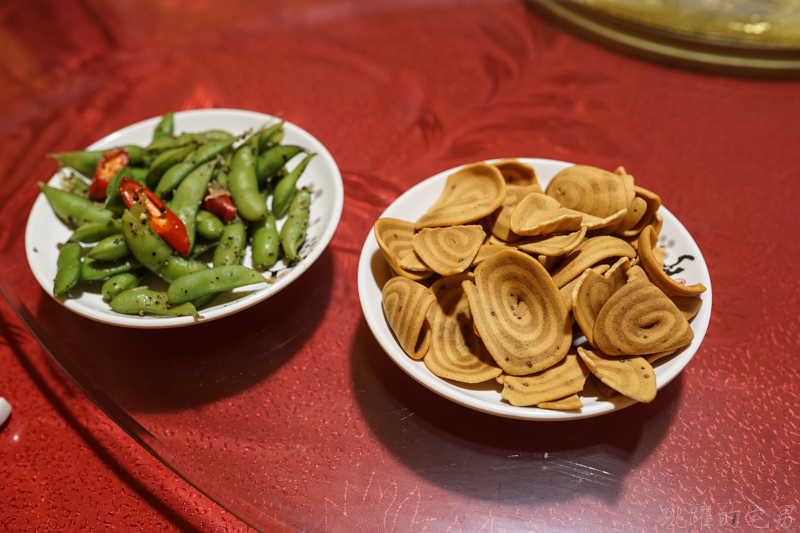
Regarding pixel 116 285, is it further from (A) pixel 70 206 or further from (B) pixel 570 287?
(B) pixel 570 287

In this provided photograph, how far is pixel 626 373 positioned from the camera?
97cm

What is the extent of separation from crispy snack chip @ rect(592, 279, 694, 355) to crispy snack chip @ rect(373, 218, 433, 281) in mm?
370

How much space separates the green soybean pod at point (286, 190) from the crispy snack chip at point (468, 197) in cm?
41

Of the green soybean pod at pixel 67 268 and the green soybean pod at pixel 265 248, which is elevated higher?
the green soybean pod at pixel 67 268

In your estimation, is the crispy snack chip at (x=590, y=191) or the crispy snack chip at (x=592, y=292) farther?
the crispy snack chip at (x=590, y=191)

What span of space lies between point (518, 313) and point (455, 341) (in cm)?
14

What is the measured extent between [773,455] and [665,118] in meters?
1.25

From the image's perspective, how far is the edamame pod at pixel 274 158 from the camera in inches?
59.7

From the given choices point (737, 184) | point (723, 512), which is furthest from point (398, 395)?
point (737, 184)

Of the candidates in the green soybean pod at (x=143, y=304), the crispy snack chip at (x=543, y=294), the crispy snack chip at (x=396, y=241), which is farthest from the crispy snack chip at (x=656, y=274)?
the green soybean pod at (x=143, y=304)

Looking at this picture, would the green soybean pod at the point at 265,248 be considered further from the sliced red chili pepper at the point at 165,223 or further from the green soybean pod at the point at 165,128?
the green soybean pod at the point at 165,128

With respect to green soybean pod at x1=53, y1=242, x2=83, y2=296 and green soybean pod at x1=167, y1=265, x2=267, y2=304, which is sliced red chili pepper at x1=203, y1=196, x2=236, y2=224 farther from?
green soybean pod at x1=53, y1=242, x2=83, y2=296

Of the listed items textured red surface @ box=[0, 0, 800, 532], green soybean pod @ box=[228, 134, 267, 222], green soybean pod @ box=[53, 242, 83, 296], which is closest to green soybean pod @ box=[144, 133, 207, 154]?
green soybean pod @ box=[228, 134, 267, 222]

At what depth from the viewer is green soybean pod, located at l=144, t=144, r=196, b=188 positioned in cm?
146
